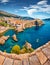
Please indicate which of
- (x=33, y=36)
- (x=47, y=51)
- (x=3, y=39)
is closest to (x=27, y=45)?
(x=33, y=36)

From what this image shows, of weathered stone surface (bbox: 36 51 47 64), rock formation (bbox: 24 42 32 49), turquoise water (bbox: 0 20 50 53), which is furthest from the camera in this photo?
turquoise water (bbox: 0 20 50 53)

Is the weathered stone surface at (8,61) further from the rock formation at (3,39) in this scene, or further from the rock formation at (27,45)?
the rock formation at (3,39)

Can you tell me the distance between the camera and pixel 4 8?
3.28 meters

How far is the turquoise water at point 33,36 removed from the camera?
9.71 ft

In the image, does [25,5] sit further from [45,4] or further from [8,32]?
[8,32]

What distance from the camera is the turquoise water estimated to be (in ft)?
9.71

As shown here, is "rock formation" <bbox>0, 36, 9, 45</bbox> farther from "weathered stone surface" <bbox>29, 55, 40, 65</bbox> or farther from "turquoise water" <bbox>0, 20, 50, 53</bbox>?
"weathered stone surface" <bbox>29, 55, 40, 65</bbox>

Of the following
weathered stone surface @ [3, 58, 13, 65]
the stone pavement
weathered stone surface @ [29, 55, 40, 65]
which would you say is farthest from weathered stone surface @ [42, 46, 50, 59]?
weathered stone surface @ [3, 58, 13, 65]

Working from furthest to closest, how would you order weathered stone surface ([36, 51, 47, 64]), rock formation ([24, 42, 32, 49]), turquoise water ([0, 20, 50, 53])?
turquoise water ([0, 20, 50, 53])
rock formation ([24, 42, 32, 49])
weathered stone surface ([36, 51, 47, 64])

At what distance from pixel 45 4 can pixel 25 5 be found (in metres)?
0.45

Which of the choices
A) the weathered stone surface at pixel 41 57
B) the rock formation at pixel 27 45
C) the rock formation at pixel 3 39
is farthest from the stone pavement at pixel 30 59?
the rock formation at pixel 3 39

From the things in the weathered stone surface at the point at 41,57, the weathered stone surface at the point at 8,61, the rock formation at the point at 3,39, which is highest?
the weathered stone surface at the point at 41,57

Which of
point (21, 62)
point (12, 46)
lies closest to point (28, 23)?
point (12, 46)

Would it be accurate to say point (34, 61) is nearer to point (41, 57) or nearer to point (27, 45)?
point (41, 57)
